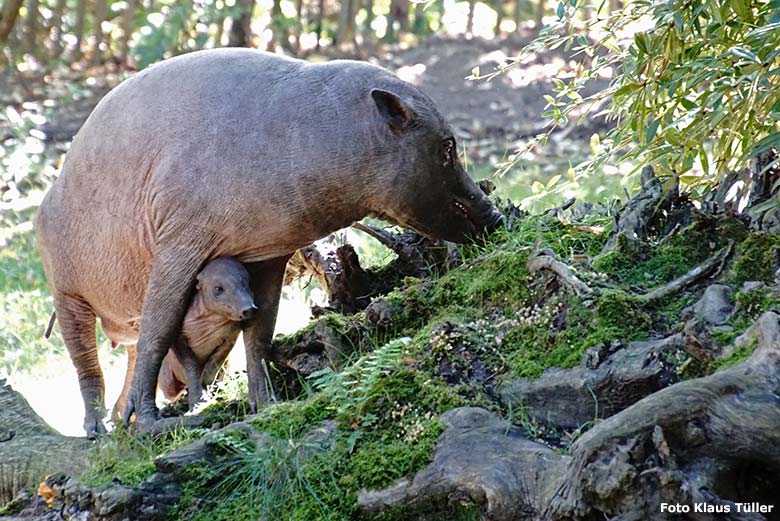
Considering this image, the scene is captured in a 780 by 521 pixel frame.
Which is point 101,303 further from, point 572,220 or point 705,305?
point 705,305

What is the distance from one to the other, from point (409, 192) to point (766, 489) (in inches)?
85.6

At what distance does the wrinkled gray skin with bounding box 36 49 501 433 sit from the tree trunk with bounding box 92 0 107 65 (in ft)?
26.8

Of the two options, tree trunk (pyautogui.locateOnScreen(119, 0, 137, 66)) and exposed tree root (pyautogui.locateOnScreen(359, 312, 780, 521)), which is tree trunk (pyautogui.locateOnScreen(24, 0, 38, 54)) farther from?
exposed tree root (pyautogui.locateOnScreen(359, 312, 780, 521))

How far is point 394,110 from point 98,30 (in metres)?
9.15

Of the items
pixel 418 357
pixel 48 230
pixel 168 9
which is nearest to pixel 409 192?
pixel 418 357

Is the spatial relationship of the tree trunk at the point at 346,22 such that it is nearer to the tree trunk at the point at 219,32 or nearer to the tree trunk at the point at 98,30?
the tree trunk at the point at 219,32

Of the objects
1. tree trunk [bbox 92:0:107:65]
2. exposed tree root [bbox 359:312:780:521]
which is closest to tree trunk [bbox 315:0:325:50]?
tree trunk [bbox 92:0:107:65]

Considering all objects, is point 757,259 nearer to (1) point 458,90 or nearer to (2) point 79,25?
(1) point 458,90

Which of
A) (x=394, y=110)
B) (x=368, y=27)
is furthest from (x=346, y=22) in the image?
(x=394, y=110)

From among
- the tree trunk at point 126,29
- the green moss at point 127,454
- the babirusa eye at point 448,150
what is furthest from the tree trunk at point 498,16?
the green moss at point 127,454

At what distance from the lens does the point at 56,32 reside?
13.6m

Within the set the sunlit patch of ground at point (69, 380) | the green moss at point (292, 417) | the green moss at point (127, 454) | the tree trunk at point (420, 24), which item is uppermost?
the green moss at point (292, 417)

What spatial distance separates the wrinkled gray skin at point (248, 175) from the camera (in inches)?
203

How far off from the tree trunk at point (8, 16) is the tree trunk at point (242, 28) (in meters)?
2.23
